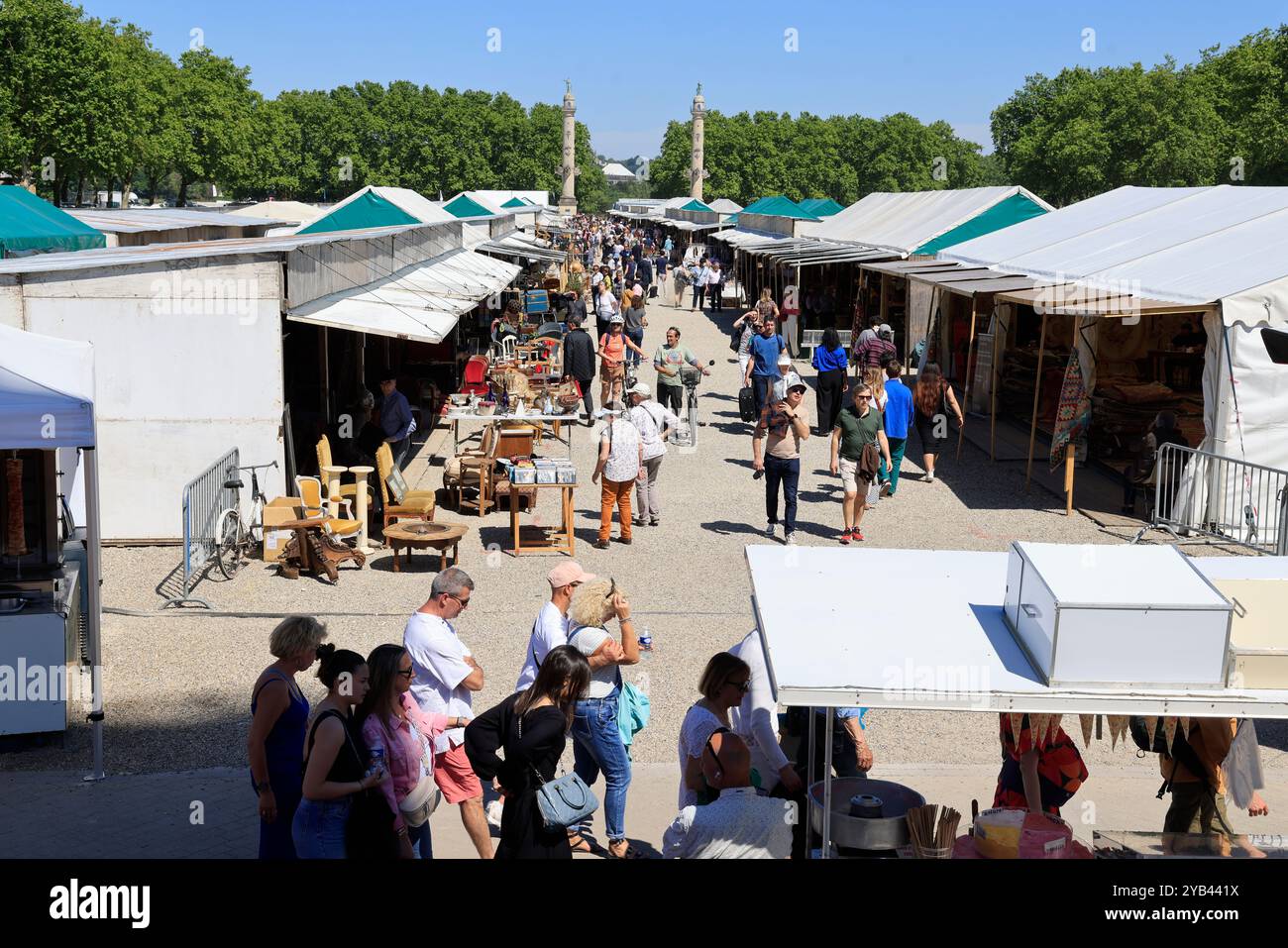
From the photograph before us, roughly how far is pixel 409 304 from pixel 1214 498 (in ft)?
30.6

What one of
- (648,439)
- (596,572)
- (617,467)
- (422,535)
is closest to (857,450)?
(648,439)

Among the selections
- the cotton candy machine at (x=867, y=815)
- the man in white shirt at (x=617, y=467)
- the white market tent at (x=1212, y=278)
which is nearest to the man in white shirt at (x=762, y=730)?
the cotton candy machine at (x=867, y=815)

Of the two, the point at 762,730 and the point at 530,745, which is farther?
the point at 762,730

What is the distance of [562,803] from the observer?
16.7ft

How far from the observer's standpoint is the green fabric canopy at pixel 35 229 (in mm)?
20484

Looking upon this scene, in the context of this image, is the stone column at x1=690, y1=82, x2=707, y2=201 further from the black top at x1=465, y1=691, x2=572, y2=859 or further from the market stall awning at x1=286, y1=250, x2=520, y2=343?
the black top at x1=465, y1=691, x2=572, y2=859

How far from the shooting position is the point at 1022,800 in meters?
5.77

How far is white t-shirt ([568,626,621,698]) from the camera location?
20.5ft

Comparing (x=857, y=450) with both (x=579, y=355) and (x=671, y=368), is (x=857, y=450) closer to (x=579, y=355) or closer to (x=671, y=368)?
(x=671, y=368)

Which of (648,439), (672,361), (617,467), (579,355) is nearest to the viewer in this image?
(617,467)

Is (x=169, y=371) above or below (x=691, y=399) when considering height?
above

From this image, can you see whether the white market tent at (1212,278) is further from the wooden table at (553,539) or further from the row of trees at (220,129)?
the row of trees at (220,129)

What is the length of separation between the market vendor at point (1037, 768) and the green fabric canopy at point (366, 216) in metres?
23.9
